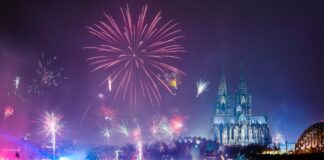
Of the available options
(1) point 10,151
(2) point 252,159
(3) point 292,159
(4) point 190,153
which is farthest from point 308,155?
(4) point 190,153

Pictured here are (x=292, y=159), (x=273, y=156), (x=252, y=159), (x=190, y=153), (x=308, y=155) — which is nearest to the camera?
(x=308, y=155)

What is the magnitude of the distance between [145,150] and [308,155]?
9807 centimetres

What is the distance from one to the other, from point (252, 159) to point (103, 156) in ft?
206

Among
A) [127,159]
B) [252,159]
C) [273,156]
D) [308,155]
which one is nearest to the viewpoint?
[308,155]

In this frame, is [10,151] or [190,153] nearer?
[10,151]

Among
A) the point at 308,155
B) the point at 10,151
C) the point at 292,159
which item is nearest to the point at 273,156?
the point at 292,159

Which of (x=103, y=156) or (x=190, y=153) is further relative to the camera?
(x=190, y=153)

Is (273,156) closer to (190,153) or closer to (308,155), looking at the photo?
(308,155)

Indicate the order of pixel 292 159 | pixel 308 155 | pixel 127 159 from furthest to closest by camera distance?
pixel 127 159
pixel 292 159
pixel 308 155

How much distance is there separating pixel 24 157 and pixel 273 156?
223ft

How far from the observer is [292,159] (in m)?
101

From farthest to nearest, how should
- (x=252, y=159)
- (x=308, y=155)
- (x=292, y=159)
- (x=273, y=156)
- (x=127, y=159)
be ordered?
(x=127, y=159) < (x=252, y=159) < (x=273, y=156) < (x=292, y=159) < (x=308, y=155)

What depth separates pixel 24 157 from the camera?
470 ft

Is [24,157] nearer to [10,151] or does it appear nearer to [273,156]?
[10,151]
